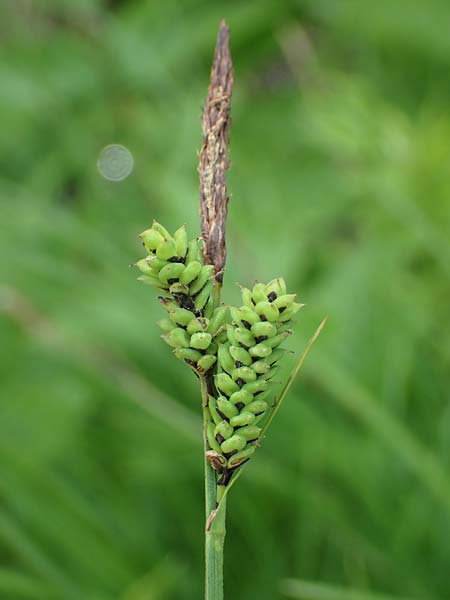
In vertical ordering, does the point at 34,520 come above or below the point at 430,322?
below

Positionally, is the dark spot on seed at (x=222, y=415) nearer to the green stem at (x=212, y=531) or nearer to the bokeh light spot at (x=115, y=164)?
the green stem at (x=212, y=531)

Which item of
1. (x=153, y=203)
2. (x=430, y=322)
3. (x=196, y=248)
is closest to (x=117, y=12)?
(x=153, y=203)

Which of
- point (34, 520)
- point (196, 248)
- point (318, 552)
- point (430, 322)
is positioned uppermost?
point (196, 248)

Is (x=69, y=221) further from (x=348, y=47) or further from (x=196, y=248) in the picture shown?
(x=348, y=47)

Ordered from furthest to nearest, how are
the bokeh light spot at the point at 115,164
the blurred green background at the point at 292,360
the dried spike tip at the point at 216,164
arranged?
1. the bokeh light spot at the point at 115,164
2. the blurred green background at the point at 292,360
3. the dried spike tip at the point at 216,164

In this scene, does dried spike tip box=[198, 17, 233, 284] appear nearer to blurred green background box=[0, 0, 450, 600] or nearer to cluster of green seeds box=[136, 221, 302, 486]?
cluster of green seeds box=[136, 221, 302, 486]

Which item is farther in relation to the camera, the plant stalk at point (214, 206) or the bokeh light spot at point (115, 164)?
the bokeh light spot at point (115, 164)

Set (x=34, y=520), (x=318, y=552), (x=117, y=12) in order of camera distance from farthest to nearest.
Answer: (x=117, y=12) < (x=318, y=552) < (x=34, y=520)

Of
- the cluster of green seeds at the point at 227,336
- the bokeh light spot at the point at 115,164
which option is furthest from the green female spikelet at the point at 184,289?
the bokeh light spot at the point at 115,164

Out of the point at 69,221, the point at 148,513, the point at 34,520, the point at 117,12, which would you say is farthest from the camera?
the point at 117,12
